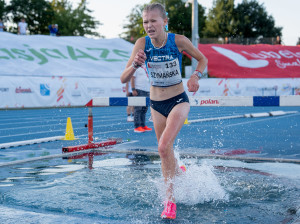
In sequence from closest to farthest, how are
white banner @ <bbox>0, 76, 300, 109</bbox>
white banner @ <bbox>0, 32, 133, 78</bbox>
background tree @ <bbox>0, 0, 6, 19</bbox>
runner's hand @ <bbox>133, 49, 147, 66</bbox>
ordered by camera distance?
runner's hand @ <bbox>133, 49, 147, 66</bbox> < white banner @ <bbox>0, 76, 300, 109</bbox> < white banner @ <bbox>0, 32, 133, 78</bbox> < background tree @ <bbox>0, 0, 6, 19</bbox>

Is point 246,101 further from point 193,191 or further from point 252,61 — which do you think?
point 252,61

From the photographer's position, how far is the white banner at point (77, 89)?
73.1 ft

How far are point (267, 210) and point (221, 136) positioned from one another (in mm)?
6639

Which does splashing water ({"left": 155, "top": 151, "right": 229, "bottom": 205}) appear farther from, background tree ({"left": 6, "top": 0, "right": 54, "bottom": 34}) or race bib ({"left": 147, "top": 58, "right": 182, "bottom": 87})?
background tree ({"left": 6, "top": 0, "right": 54, "bottom": 34})

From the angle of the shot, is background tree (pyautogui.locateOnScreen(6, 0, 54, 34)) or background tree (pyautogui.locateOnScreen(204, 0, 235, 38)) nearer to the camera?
background tree (pyautogui.locateOnScreen(6, 0, 54, 34))

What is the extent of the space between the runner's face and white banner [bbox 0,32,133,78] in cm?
2163

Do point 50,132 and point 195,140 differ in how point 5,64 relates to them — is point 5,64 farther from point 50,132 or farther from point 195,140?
point 195,140

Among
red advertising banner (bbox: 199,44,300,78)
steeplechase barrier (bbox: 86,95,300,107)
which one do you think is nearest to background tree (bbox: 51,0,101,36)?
red advertising banner (bbox: 199,44,300,78)

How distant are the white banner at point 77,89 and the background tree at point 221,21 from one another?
37.5 meters

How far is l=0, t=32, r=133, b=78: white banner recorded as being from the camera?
26.4 m

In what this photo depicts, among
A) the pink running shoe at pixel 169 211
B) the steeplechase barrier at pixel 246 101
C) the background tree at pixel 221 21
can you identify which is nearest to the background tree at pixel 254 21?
the background tree at pixel 221 21

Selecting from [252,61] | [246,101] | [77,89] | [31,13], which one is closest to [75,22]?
[31,13]

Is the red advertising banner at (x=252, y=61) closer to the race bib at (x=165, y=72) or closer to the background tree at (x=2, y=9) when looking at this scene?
the background tree at (x=2, y=9)

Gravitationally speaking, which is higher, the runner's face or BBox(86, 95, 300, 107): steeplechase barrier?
the runner's face
